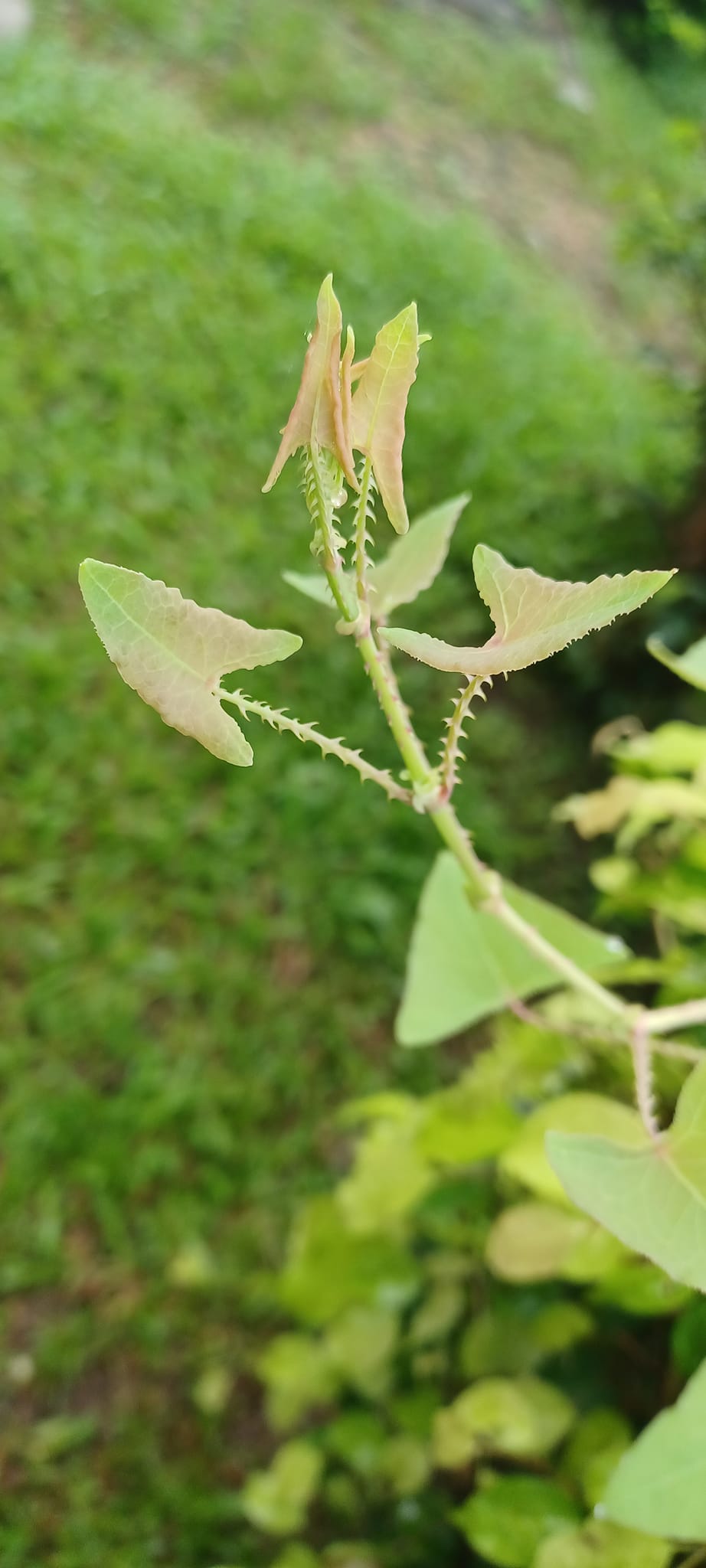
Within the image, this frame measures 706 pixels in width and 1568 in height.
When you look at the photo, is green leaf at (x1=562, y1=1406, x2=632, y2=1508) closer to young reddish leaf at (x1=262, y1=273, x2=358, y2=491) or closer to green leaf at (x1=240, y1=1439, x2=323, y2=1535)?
green leaf at (x1=240, y1=1439, x2=323, y2=1535)

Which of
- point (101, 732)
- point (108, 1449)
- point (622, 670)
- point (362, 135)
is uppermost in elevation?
point (362, 135)

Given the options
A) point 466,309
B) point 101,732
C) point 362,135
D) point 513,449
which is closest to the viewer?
point 101,732

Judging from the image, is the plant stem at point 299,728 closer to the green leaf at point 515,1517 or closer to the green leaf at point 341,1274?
the green leaf at point 515,1517

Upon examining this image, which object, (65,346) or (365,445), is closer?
(365,445)

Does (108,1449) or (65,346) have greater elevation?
(65,346)

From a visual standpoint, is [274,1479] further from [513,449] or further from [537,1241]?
[513,449]

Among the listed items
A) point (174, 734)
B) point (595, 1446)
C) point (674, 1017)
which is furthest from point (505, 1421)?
point (174, 734)

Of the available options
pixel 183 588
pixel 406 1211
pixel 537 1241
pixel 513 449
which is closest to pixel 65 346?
pixel 183 588
